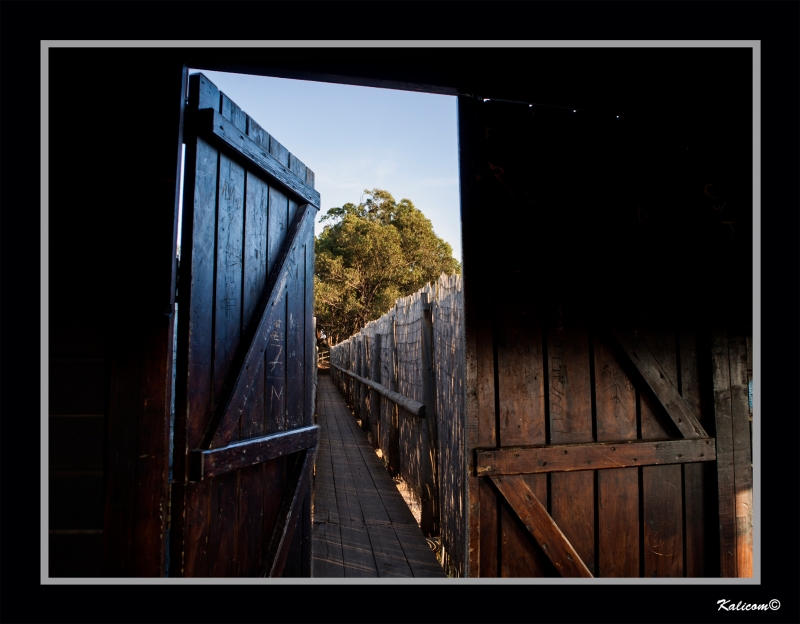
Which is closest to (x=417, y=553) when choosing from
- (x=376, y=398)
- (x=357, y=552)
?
(x=357, y=552)

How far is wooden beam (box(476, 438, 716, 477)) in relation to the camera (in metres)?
2.38

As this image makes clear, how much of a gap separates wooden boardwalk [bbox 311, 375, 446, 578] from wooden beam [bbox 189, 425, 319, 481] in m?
1.37

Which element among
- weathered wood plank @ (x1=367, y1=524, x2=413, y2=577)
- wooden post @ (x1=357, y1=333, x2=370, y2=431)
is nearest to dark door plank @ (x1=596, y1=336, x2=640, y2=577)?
weathered wood plank @ (x1=367, y1=524, x2=413, y2=577)

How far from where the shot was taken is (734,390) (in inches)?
105

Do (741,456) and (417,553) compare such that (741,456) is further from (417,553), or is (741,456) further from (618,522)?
(417,553)

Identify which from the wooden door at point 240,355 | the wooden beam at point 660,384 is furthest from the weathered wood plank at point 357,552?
the wooden beam at point 660,384

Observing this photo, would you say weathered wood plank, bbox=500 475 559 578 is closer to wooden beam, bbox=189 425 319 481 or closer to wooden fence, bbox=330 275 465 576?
wooden fence, bbox=330 275 465 576

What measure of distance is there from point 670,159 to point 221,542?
3.19m

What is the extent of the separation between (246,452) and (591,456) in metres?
1.80

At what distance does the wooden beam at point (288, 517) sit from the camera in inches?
106

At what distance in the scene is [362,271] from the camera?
28.5 metres

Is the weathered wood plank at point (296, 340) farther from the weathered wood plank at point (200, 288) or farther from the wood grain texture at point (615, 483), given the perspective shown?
the wood grain texture at point (615, 483)

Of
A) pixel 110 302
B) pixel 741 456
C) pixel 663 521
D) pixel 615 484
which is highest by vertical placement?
pixel 110 302

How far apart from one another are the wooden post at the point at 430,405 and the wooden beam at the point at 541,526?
6.59 ft
